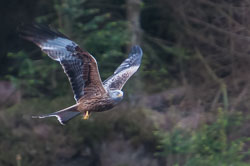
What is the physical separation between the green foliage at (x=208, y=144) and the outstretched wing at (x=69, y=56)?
2687 mm

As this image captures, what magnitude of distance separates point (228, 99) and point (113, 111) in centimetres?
238

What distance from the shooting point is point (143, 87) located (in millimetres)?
12109

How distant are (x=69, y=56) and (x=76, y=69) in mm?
181

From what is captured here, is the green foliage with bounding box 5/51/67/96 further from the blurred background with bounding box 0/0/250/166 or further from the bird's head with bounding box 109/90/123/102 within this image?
the bird's head with bounding box 109/90/123/102

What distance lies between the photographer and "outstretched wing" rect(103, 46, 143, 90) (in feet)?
25.9

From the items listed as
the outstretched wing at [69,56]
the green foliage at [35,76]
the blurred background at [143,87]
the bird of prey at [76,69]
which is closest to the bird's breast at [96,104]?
the bird of prey at [76,69]

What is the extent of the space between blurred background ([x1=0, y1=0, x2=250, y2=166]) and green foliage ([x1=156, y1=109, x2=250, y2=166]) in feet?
0.06

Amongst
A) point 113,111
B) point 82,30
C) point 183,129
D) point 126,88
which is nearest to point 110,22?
point 82,30

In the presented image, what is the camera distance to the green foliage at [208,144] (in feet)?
31.1

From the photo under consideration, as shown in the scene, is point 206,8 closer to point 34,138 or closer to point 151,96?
point 151,96

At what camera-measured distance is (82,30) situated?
11.8 meters

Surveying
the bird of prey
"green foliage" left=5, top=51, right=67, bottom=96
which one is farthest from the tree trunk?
the bird of prey

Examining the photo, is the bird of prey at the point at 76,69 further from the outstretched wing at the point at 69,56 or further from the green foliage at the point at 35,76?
the green foliage at the point at 35,76

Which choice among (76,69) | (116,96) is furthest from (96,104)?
(76,69)
